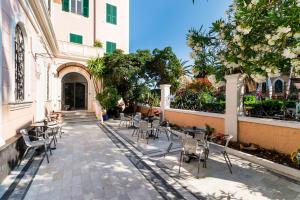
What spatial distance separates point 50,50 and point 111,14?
7590 mm

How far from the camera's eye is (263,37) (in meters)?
3.76

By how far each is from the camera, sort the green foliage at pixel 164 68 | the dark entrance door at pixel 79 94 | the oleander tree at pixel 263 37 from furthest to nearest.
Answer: the dark entrance door at pixel 79 94 → the green foliage at pixel 164 68 → the oleander tree at pixel 263 37

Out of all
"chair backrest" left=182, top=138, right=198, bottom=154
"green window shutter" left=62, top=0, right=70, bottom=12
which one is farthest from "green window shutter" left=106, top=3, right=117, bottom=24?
"chair backrest" left=182, top=138, right=198, bottom=154

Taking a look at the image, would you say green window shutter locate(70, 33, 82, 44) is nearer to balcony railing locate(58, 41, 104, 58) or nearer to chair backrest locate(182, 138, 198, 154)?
balcony railing locate(58, 41, 104, 58)

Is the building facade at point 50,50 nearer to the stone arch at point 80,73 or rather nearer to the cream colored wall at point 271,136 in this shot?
the stone arch at point 80,73

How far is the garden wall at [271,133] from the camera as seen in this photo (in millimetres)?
4859

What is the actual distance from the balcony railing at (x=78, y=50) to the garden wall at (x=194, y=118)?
25.2 ft

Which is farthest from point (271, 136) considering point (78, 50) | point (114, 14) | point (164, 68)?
point (114, 14)

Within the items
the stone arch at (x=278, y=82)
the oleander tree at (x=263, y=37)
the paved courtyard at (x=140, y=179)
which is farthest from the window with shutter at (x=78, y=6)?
the stone arch at (x=278, y=82)

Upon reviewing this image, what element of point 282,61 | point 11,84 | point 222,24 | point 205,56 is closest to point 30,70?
point 11,84

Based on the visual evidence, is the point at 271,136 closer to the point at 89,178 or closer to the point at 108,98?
the point at 89,178

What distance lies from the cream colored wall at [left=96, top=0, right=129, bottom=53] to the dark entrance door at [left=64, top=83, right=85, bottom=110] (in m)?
4.34

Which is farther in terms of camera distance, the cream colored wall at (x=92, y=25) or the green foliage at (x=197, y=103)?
the cream colored wall at (x=92, y=25)

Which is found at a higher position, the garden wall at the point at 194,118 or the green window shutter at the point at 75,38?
the green window shutter at the point at 75,38
